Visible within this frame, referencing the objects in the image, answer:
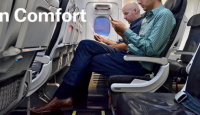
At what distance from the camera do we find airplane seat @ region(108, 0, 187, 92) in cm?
162

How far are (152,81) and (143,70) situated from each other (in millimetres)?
172

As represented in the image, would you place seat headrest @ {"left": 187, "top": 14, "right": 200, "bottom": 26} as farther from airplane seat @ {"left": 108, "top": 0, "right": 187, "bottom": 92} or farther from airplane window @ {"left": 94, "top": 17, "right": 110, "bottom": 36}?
airplane window @ {"left": 94, "top": 17, "right": 110, "bottom": 36}

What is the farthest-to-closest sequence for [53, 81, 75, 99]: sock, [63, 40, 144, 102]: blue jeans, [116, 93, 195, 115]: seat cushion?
[53, 81, 75, 99]: sock < [63, 40, 144, 102]: blue jeans < [116, 93, 195, 115]: seat cushion

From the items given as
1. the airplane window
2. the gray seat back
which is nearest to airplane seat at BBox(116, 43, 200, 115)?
the gray seat back

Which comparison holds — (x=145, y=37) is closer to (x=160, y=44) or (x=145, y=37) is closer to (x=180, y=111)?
(x=160, y=44)

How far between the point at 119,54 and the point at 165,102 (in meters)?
0.90

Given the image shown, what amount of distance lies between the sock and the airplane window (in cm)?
420

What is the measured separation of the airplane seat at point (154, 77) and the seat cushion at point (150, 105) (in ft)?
1.65

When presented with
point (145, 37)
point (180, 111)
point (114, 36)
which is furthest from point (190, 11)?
point (180, 111)

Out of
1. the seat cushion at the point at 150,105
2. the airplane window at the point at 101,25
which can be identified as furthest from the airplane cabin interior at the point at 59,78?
the airplane window at the point at 101,25

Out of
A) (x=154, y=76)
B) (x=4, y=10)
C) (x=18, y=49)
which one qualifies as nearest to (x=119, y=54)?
(x=154, y=76)

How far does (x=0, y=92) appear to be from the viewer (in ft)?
3.26

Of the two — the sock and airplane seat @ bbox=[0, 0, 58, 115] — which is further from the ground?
airplane seat @ bbox=[0, 0, 58, 115]

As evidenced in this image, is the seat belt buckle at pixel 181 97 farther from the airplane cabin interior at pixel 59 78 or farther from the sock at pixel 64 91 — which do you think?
the sock at pixel 64 91
